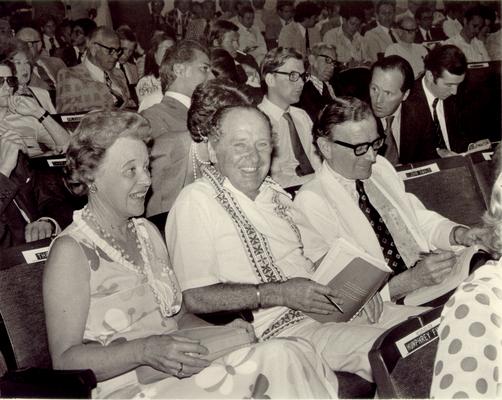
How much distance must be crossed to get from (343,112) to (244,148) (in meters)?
0.51

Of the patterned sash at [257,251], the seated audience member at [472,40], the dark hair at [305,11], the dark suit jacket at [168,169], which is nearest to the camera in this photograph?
the patterned sash at [257,251]

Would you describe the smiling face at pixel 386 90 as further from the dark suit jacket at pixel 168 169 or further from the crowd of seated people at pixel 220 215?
the dark suit jacket at pixel 168 169

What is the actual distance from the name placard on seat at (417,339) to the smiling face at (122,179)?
93 centimetres

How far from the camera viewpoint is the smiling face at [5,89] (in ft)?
11.5

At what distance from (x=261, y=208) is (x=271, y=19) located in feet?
27.7

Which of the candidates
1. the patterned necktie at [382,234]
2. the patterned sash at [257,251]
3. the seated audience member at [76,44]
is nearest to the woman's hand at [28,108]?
the patterned sash at [257,251]

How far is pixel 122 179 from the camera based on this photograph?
211 cm

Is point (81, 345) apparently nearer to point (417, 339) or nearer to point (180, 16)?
point (417, 339)

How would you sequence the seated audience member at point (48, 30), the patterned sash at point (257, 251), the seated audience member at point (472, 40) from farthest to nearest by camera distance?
the seated audience member at point (472, 40)
the seated audience member at point (48, 30)
the patterned sash at point (257, 251)

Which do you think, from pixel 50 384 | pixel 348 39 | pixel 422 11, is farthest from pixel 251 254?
pixel 422 11

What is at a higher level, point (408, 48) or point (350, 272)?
point (408, 48)

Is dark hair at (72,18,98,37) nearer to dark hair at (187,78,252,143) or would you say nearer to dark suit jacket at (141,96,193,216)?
dark suit jacket at (141,96,193,216)

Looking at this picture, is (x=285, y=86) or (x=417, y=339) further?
(x=285, y=86)

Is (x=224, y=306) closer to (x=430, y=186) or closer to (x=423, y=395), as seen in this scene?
(x=423, y=395)
